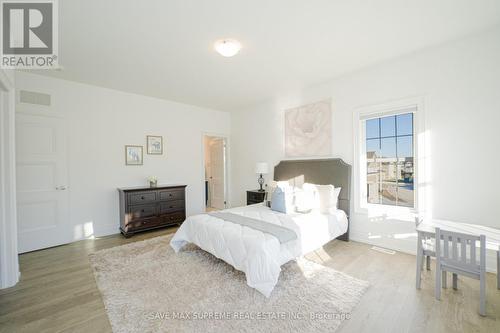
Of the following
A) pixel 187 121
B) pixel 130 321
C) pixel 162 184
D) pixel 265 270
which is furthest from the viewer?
pixel 187 121

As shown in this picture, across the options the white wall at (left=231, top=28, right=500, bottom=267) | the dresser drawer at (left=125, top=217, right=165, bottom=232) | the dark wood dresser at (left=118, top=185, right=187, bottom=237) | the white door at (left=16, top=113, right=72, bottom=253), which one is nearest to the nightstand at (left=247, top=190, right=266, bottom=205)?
the dark wood dresser at (left=118, top=185, right=187, bottom=237)

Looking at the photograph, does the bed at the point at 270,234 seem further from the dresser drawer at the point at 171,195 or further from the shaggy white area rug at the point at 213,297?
the dresser drawer at the point at 171,195

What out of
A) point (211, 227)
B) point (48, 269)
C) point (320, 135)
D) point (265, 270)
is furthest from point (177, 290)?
point (320, 135)

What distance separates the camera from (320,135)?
3.93 meters

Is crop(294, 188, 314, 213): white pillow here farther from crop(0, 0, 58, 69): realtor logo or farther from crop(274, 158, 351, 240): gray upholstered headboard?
crop(0, 0, 58, 69): realtor logo

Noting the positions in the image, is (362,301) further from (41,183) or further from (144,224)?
(41,183)

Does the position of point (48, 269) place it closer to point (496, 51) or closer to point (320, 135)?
point (320, 135)

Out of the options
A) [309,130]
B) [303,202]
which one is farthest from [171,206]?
[309,130]

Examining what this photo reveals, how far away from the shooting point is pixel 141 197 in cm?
396

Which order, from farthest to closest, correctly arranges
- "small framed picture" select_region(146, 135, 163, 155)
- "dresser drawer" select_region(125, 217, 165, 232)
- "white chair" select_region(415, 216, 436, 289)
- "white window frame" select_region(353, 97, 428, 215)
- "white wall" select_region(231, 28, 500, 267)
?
"small framed picture" select_region(146, 135, 163, 155), "dresser drawer" select_region(125, 217, 165, 232), "white window frame" select_region(353, 97, 428, 215), "white wall" select_region(231, 28, 500, 267), "white chair" select_region(415, 216, 436, 289)

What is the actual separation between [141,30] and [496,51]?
12.8 ft

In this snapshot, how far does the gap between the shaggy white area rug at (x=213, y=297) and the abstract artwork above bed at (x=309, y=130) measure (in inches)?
80.7

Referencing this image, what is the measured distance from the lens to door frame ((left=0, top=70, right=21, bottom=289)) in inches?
88.4

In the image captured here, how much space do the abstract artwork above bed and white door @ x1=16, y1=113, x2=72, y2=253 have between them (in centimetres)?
397
